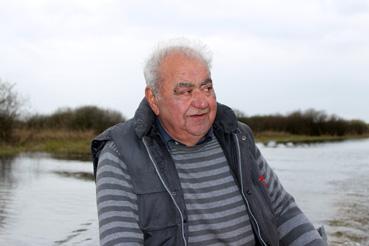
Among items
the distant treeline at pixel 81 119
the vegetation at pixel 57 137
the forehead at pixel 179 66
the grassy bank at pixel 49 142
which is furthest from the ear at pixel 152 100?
the distant treeline at pixel 81 119

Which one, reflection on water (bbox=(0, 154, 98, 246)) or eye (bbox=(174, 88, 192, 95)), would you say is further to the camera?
reflection on water (bbox=(0, 154, 98, 246))

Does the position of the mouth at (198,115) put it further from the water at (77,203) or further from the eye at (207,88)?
the water at (77,203)

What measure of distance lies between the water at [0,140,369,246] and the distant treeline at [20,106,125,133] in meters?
28.7

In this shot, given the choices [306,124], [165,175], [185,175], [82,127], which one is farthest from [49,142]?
[306,124]

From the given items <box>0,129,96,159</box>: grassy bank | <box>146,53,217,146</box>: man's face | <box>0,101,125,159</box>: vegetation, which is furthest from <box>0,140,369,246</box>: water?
<box>0,129,96,159</box>: grassy bank

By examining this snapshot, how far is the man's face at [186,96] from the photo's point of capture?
269 cm

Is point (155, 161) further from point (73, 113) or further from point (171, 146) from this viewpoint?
point (73, 113)

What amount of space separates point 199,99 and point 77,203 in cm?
958

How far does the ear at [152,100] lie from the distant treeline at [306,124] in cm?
6378

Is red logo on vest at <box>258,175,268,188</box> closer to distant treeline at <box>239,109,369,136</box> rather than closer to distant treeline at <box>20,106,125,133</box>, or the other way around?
distant treeline at <box>20,106,125,133</box>

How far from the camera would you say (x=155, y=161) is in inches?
103

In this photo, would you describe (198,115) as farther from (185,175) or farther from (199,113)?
(185,175)

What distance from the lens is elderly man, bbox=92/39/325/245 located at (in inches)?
101

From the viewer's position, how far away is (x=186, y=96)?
8.87ft
